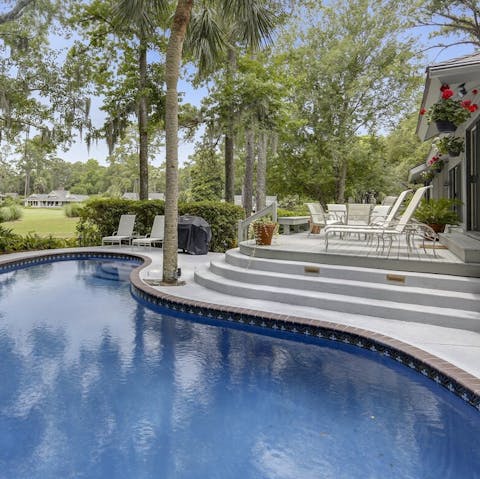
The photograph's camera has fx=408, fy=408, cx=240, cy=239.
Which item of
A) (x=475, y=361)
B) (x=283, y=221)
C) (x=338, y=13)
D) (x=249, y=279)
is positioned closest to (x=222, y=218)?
(x=283, y=221)

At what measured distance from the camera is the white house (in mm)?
5484

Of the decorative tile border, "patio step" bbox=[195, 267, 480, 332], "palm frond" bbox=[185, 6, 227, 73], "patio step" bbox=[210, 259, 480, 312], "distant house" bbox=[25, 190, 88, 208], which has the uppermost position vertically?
"distant house" bbox=[25, 190, 88, 208]

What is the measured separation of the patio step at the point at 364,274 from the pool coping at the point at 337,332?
4.31 feet

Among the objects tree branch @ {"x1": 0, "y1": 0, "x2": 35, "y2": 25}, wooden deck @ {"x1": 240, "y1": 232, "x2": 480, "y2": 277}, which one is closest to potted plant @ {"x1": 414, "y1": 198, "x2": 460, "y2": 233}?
wooden deck @ {"x1": 240, "y1": 232, "x2": 480, "y2": 277}

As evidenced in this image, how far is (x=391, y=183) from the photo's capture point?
2712 cm

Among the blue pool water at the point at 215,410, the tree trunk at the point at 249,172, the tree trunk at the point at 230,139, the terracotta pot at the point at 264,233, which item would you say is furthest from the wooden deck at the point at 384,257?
the tree trunk at the point at 249,172

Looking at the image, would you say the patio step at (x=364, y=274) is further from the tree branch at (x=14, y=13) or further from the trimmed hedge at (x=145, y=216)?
the tree branch at (x=14, y=13)

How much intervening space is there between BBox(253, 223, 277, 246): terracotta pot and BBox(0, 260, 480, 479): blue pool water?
9.07 feet

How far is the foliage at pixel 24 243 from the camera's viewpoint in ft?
43.0

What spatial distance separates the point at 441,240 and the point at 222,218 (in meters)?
6.87

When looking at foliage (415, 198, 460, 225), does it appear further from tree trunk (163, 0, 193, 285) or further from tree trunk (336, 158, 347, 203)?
tree trunk (336, 158, 347, 203)

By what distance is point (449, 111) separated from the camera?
638cm

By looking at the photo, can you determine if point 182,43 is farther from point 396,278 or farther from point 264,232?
point 396,278

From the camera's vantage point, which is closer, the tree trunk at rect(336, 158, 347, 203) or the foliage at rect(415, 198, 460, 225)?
the foliage at rect(415, 198, 460, 225)
